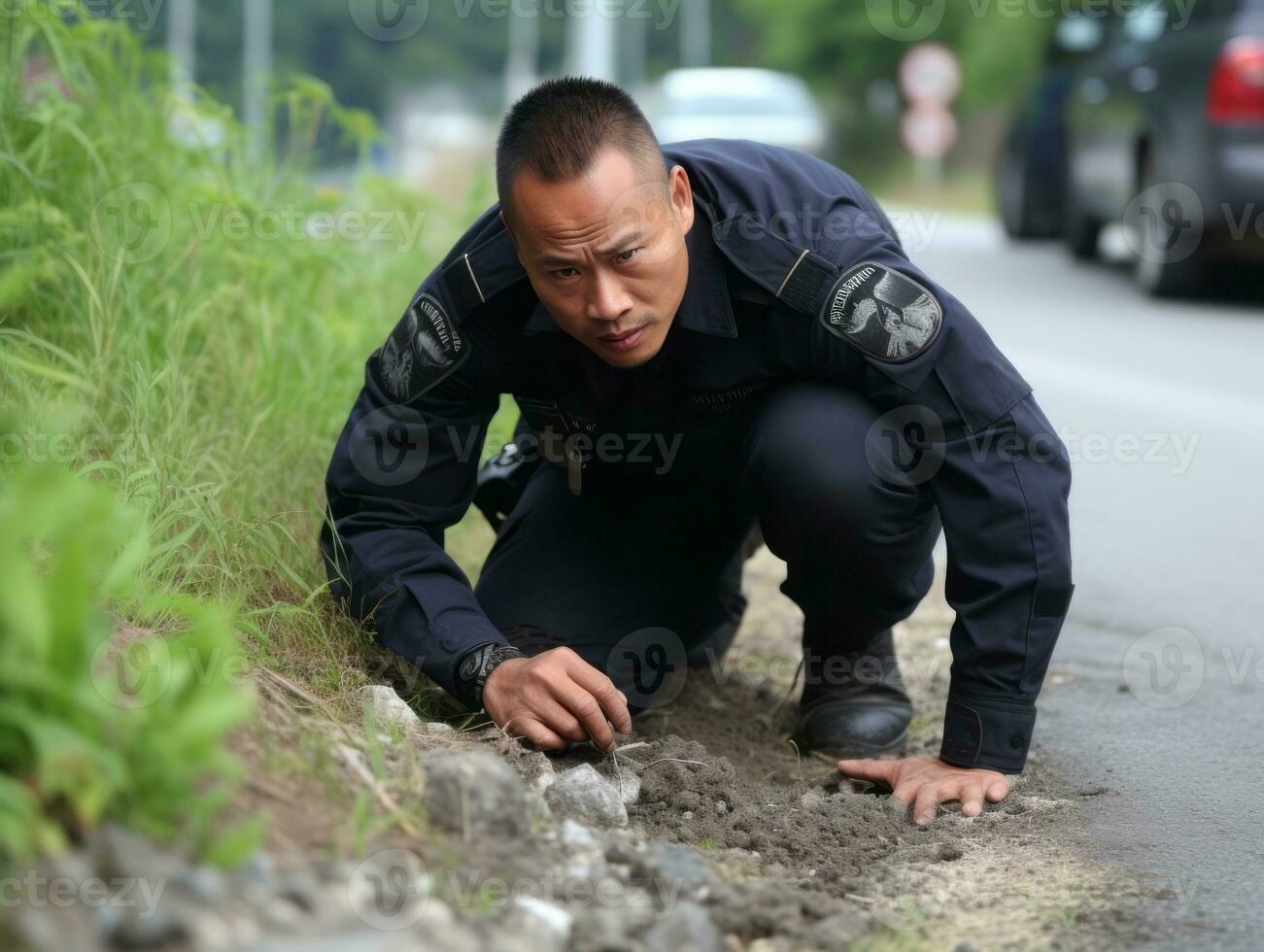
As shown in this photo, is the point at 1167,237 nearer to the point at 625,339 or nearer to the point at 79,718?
the point at 625,339

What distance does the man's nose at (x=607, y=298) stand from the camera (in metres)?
2.21

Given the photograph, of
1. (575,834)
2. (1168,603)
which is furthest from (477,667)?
(1168,603)

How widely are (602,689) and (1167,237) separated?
21.3ft

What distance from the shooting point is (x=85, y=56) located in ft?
11.8

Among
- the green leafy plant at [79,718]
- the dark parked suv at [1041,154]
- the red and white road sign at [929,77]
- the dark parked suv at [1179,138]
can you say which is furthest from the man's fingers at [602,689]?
the red and white road sign at [929,77]

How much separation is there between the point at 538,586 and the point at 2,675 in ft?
4.88

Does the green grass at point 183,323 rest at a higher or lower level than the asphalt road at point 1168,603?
higher

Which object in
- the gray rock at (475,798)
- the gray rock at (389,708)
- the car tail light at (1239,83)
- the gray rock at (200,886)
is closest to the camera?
the gray rock at (200,886)

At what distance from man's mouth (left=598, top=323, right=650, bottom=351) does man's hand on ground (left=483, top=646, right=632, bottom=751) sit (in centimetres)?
47

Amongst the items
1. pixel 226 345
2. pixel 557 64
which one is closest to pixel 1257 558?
pixel 226 345

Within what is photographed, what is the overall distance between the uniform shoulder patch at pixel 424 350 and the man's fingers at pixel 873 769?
0.90 m

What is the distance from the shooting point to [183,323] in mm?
3186

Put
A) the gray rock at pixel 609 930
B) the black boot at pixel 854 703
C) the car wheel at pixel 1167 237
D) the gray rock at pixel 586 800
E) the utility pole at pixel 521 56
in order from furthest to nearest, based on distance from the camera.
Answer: the utility pole at pixel 521 56 < the car wheel at pixel 1167 237 < the black boot at pixel 854 703 < the gray rock at pixel 586 800 < the gray rock at pixel 609 930

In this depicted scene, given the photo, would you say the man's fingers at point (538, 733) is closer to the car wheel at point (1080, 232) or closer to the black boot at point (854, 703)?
the black boot at point (854, 703)
